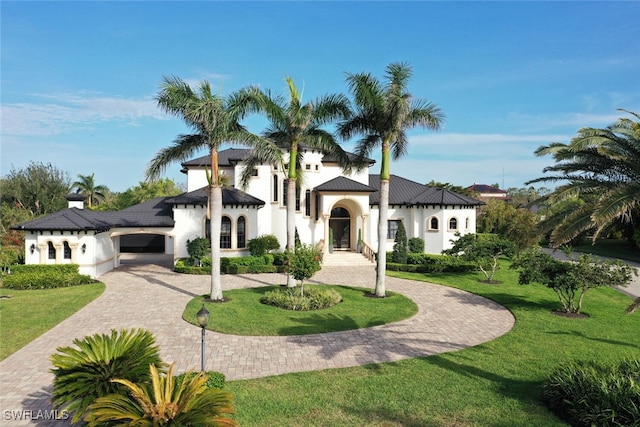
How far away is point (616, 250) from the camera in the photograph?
124ft

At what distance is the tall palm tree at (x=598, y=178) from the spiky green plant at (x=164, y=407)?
7455mm

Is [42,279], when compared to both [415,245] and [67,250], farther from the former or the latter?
[415,245]

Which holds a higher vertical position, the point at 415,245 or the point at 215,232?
the point at 215,232

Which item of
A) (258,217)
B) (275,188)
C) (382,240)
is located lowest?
(382,240)

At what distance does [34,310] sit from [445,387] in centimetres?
1585

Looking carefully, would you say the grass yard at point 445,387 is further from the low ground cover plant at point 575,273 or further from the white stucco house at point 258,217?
the white stucco house at point 258,217

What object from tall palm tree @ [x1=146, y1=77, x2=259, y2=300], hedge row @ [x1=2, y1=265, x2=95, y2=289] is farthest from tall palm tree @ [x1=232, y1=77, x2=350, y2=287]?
hedge row @ [x1=2, y1=265, x2=95, y2=289]

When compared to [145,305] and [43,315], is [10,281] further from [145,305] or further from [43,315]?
[145,305]

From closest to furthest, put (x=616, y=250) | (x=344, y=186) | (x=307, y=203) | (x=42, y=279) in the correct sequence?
1. (x=42, y=279)
2. (x=344, y=186)
3. (x=307, y=203)
4. (x=616, y=250)

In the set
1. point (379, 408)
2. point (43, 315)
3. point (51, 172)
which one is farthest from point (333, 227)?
point (51, 172)

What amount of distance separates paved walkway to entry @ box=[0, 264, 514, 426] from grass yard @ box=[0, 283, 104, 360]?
45 cm

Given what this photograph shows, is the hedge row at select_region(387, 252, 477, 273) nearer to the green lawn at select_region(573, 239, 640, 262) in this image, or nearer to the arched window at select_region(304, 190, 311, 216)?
the arched window at select_region(304, 190, 311, 216)

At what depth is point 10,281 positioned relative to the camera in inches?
750
